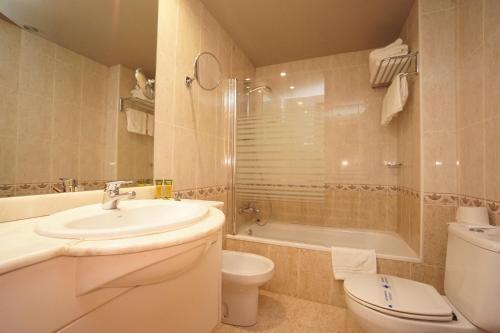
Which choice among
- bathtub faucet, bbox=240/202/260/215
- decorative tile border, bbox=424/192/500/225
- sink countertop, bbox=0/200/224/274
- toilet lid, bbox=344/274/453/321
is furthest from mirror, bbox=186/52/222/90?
decorative tile border, bbox=424/192/500/225

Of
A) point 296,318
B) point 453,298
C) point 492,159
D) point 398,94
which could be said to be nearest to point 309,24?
point 398,94

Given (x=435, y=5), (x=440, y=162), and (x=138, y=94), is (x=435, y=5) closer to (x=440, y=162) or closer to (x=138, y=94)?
(x=440, y=162)

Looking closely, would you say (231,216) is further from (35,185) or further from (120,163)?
(35,185)

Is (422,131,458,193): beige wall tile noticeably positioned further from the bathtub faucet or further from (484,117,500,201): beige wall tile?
the bathtub faucet

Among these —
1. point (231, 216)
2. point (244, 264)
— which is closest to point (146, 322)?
point (244, 264)

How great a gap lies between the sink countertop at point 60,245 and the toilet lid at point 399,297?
94 cm

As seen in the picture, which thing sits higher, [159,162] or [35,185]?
[159,162]

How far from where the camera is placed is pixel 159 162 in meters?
1.30

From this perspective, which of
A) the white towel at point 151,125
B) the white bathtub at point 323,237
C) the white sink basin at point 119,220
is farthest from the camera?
the white bathtub at point 323,237

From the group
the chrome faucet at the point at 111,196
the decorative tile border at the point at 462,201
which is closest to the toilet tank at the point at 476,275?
the decorative tile border at the point at 462,201

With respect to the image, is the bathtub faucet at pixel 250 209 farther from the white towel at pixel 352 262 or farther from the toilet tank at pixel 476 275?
the toilet tank at pixel 476 275

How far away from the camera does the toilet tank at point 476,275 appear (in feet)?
2.78

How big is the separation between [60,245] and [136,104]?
2.94 feet

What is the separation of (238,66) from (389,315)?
2.25 m
